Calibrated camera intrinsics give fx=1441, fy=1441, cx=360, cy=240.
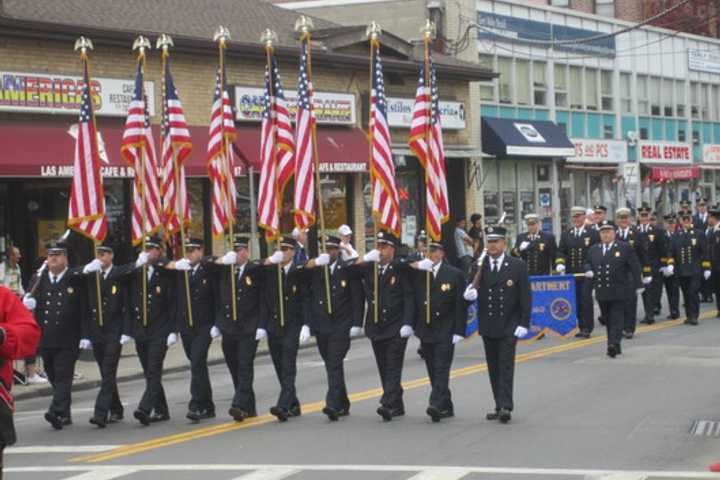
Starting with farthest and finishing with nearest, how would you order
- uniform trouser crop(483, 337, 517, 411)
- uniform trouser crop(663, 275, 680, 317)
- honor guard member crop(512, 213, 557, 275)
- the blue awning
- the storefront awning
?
the blue awning
uniform trouser crop(663, 275, 680, 317)
the storefront awning
honor guard member crop(512, 213, 557, 275)
uniform trouser crop(483, 337, 517, 411)

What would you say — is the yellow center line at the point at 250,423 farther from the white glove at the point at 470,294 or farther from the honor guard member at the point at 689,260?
the honor guard member at the point at 689,260

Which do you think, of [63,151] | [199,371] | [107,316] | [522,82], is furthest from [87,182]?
[522,82]

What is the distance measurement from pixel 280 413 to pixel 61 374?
235 cm

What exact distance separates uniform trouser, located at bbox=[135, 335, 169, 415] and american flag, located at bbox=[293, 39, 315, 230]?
235 cm

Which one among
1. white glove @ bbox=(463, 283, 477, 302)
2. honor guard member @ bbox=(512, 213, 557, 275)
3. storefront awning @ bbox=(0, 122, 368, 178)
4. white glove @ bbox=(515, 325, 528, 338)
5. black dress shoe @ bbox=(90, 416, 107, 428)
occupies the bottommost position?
black dress shoe @ bbox=(90, 416, 107, 428)

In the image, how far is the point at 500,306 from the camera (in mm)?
14398

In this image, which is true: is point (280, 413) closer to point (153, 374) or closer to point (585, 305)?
point (153, 374)

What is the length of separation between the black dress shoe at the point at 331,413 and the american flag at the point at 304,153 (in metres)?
2.80

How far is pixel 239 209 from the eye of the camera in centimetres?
3120

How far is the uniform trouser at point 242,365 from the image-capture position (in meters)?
→ 14.6

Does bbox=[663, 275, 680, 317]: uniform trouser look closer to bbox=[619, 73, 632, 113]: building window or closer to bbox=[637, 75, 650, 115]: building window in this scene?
bbox=[619, 73, 632, 113]: building window

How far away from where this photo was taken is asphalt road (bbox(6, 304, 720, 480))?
1151 cm

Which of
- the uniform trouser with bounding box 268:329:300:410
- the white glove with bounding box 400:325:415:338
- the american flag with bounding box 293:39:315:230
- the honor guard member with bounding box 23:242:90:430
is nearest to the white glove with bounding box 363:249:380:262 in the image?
the white glove with bounding box 400:325:415:338

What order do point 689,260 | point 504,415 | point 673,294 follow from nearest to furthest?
point 504,415, point 689,260, point 673,294
